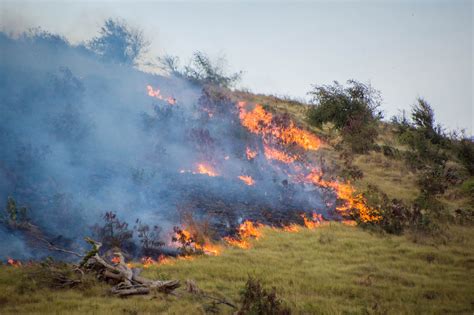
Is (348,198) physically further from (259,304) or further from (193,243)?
(259,304)

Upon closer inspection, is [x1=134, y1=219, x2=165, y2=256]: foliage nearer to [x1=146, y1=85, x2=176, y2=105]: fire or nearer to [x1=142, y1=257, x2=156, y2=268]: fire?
[x1=142, y1=257, x2=156, y2=268]: fire

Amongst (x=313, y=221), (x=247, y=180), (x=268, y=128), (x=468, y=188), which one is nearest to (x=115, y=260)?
(x=313, y=221)

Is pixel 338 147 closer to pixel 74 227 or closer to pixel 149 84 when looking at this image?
pixel 149 84

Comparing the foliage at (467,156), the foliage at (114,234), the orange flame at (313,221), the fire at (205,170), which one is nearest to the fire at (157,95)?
the fire at (205,170)

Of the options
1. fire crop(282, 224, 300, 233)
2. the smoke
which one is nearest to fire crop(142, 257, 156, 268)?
the smoke

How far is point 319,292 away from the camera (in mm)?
7520

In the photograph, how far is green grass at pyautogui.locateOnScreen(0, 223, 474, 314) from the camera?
6.31 meters

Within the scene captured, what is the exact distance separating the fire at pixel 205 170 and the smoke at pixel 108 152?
0.18 m

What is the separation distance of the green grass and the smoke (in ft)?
6.45

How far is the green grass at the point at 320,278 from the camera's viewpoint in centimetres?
631

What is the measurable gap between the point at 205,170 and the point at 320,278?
26.7 ft

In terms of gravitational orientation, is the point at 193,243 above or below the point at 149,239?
below

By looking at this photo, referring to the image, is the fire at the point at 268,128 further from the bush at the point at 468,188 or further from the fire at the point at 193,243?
the fire at the point at 193,243

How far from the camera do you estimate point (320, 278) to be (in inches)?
329
